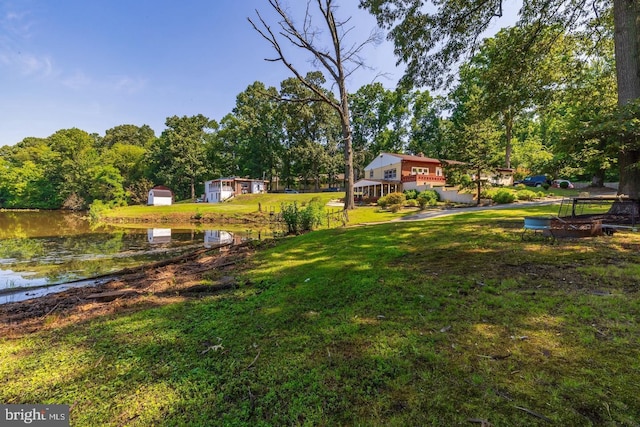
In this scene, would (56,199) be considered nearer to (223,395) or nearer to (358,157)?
(358,157)

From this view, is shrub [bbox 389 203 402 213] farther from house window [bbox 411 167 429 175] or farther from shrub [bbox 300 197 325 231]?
house window [bbox 411 167 429 175]

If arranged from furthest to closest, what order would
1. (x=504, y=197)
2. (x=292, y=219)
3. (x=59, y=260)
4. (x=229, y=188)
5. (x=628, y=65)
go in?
(x=229, y=188) < (x=504, y=197) < (x=292, y=219) < (x=59, y=260) < (x=628, y=65)

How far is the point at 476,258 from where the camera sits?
573 cm

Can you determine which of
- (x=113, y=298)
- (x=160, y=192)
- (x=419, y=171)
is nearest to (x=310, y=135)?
(x=419, y=171)

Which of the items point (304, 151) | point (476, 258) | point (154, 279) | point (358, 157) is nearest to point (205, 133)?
point (304, 151)

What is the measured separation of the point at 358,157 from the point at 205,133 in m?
33.3

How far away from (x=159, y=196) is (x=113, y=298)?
154 ft

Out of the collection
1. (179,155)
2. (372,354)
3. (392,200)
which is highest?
(179,155)

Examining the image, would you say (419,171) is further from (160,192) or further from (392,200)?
(160,192)

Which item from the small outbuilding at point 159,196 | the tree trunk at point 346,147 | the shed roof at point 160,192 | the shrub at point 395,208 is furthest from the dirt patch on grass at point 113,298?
the shed roof at point 160,192

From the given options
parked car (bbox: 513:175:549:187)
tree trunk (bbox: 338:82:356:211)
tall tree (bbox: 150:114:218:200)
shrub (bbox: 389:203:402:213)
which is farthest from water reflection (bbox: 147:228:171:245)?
parked car (bbox: 513:175:549:187)

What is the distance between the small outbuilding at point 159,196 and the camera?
152 feet

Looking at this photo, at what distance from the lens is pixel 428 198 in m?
26.7

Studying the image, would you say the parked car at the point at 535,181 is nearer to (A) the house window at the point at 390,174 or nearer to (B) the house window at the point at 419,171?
(B) the house window at the point at 419,171
